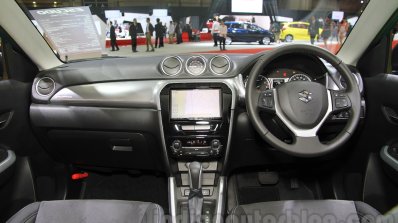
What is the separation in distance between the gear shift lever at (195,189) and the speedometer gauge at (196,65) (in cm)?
54

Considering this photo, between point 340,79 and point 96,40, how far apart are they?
4.48 ft

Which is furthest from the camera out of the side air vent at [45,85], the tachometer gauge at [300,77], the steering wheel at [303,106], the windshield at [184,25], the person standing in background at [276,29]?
the person standing in background at [276,29]

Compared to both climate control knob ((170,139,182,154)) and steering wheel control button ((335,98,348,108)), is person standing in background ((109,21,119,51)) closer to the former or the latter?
climate control knob ((170,139,182,154))

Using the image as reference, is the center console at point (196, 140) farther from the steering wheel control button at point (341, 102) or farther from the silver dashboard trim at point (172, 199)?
the steering wheel control button at point (341, 102)

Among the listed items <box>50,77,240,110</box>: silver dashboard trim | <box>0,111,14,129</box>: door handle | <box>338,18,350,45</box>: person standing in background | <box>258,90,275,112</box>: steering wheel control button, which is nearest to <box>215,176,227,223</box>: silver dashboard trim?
<box>50,77,240,110</box>: silver dashboard trim

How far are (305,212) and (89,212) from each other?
1013 millimetres

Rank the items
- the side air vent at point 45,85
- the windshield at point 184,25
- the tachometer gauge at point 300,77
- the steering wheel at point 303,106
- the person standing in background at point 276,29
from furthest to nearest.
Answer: the person standing in background at point 276,29 < the side air vent at point 45,85 < the windshield at point 184,25 < the tachometer gauge at point 300,77 < the steering wheel at point 303,106

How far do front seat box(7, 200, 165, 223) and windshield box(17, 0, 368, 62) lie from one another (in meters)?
0.88

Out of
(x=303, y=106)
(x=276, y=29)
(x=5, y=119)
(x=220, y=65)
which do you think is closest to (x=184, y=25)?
(x=220, y=65)

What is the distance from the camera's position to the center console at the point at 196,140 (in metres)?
2.08

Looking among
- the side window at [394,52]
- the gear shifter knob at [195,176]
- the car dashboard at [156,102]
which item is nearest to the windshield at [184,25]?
the car dashboard at [156,102]

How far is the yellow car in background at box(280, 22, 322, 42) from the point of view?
2.18 meters

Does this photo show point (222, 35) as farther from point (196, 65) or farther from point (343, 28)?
point (343, 28)

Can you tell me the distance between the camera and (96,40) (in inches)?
84.7
